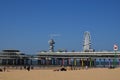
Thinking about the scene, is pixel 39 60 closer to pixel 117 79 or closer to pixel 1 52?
pixel 1 52

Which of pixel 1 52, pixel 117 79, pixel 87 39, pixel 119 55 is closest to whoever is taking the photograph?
pixel 117 79

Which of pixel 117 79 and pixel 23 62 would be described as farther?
pixel 23 62

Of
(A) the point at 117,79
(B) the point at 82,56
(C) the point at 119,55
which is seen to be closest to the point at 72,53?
(B) the point at 82,56

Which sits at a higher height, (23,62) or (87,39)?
(87,39)

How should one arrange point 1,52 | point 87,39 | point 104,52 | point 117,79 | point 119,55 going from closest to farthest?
1. point 117,79
2. point 119,55
3. point 104,52
4. point 1,52
5. point 87,39

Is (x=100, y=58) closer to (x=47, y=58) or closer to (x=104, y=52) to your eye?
(x=104, y=52)

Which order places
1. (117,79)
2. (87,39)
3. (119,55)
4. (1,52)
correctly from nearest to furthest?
1. (117,79)
2. (119,55)
3. (1,52)
4. (87,39)

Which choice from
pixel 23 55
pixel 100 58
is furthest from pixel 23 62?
pixel 100 58

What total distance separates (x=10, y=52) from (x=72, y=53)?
2800 cm

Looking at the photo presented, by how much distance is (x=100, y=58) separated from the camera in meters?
142

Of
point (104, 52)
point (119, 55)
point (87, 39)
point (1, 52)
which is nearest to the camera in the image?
point (119, 55)

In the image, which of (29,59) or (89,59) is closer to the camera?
(89,59)

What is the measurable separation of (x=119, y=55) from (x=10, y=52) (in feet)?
164

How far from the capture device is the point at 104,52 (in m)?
140
